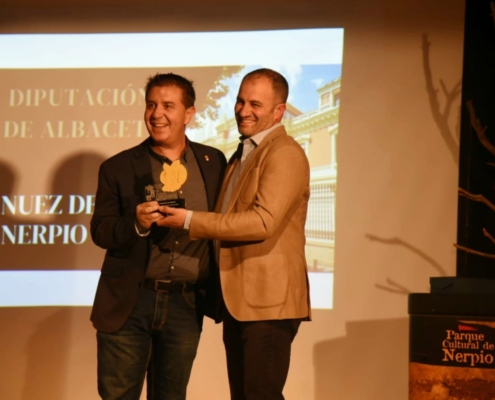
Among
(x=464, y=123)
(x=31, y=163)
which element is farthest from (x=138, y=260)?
(x=464, y=123)

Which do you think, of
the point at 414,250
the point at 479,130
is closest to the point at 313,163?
the point at 414,250

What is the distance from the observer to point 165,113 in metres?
2.38

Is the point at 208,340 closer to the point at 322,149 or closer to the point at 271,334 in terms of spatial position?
the point at 322,149

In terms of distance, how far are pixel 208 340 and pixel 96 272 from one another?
71cm

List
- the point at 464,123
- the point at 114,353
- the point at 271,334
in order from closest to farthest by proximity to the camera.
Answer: the point at 271,334, the point at 114,353, the point at 464,123

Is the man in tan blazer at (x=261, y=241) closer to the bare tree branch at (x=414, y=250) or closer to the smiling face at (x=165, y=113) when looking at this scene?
the smiling face at (x=165, y=113)

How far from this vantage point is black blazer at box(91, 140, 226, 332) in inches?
90.7

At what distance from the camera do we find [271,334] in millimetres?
2162

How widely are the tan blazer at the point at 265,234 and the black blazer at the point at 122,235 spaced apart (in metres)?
0.21

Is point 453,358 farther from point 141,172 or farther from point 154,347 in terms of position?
point 141,172

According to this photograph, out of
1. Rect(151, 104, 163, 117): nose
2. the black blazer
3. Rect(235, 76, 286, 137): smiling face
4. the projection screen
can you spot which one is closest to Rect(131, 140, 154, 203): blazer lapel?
the black blazer

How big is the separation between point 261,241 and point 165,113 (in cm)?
56

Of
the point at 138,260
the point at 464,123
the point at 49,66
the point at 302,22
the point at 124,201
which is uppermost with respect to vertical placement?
the point at 302,22

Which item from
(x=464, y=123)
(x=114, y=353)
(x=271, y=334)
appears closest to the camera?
(x=271, y=334)
